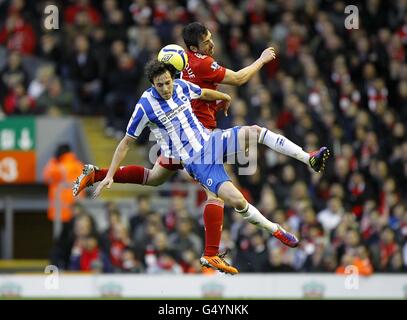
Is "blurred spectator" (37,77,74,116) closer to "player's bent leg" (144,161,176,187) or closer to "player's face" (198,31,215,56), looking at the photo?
"player's bent leg" (144,161,176,187)

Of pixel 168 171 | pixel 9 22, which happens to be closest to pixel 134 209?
pixel 9 22

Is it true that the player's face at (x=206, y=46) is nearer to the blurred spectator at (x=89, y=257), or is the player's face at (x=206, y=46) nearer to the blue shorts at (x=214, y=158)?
the blue shorts at (x=214, y=158)

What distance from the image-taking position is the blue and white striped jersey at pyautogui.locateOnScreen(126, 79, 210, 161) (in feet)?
50.3

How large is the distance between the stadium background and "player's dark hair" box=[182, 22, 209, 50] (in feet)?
18.2

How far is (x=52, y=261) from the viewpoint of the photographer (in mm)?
21594

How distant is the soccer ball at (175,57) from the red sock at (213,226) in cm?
163

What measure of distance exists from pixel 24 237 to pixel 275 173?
4950mm

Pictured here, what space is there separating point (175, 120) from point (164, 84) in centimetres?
47

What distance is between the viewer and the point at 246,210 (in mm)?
15625

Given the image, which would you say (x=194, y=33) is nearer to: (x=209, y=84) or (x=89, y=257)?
(x=209, y=84)

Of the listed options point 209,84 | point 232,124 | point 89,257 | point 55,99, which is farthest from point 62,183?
point 209,84

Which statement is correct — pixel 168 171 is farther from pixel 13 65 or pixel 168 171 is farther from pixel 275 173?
pixel 13 65

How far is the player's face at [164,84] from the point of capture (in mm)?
15109

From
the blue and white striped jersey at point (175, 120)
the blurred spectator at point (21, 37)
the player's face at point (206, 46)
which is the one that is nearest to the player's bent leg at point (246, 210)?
the blue and white striped jersey at point (175, 120)
